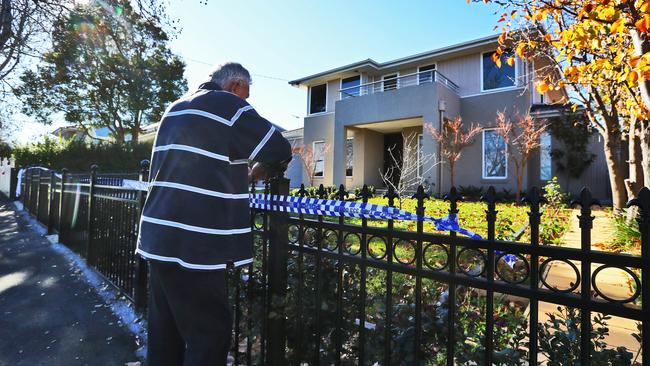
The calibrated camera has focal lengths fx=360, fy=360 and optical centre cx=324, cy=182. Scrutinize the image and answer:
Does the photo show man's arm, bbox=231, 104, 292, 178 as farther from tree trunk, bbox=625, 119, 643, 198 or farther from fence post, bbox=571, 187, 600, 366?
tree trunk, bbox=625, 119, 643, 198

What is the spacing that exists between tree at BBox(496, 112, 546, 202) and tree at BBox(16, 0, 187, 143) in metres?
12.0

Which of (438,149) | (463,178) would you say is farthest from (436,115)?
(463,178)

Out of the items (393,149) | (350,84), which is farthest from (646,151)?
(350,84)

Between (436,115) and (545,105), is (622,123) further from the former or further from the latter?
(436,115)

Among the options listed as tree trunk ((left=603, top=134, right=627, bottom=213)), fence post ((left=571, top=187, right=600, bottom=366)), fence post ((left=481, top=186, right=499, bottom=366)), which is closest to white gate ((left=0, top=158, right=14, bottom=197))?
fence post ((left=481, top=186, right=499, bottom=366))

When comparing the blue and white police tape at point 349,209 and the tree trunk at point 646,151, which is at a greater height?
the tree trunk at point 646,151

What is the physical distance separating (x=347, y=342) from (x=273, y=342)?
1.57ft

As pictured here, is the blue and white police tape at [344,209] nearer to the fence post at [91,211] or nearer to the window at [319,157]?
the fence post at [91,211]

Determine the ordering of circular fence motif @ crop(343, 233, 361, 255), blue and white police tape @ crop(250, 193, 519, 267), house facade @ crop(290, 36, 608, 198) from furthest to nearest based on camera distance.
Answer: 1. house facade @ crop(290, 36, 608, 198)
2. circular fence motif @ crop(343, 233, 361, 255)
3. blue and white police tape @ crop(250, 193, 519, 267)

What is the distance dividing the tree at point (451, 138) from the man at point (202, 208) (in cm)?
1203

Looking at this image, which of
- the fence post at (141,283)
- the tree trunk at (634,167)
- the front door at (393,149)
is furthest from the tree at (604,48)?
the front door at (393,149)

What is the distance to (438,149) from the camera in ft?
44.3

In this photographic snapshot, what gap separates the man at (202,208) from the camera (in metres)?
1.68

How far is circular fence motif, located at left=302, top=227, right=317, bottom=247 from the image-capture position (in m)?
2.24
